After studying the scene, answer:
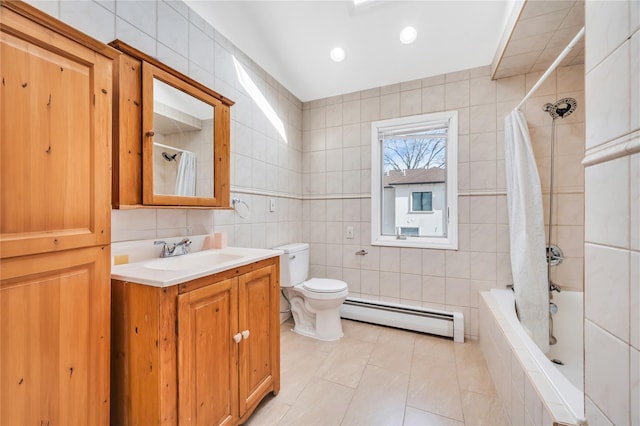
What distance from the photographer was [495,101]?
2193 mm

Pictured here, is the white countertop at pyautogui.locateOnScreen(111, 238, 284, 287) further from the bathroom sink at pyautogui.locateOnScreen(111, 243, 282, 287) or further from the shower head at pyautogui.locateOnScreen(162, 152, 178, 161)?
the shower head at pyautogui.locateOnScreen(162, 152, 178, 161)

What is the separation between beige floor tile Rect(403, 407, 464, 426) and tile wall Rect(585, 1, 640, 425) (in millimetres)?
787

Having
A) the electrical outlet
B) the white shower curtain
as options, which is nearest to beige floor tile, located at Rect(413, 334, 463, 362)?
the electrical outlet

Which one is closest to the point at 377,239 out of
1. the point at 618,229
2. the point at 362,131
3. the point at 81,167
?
the point at 362,131

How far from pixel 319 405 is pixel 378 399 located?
352mm

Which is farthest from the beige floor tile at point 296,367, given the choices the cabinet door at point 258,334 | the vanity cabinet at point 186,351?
the vanity cabinet at point 186,351

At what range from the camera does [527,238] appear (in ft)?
6.05

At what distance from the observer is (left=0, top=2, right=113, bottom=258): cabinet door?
69cm

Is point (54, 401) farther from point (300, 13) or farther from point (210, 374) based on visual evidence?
point (300, 13)

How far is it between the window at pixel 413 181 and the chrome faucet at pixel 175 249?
172 centimetres

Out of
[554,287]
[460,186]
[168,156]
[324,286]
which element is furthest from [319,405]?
[460,186]

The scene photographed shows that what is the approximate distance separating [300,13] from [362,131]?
119 centimetres

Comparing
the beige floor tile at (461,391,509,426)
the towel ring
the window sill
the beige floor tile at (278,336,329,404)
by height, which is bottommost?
the beige floor tile at (278,336,329,404)

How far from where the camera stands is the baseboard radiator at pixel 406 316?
2.20 m
